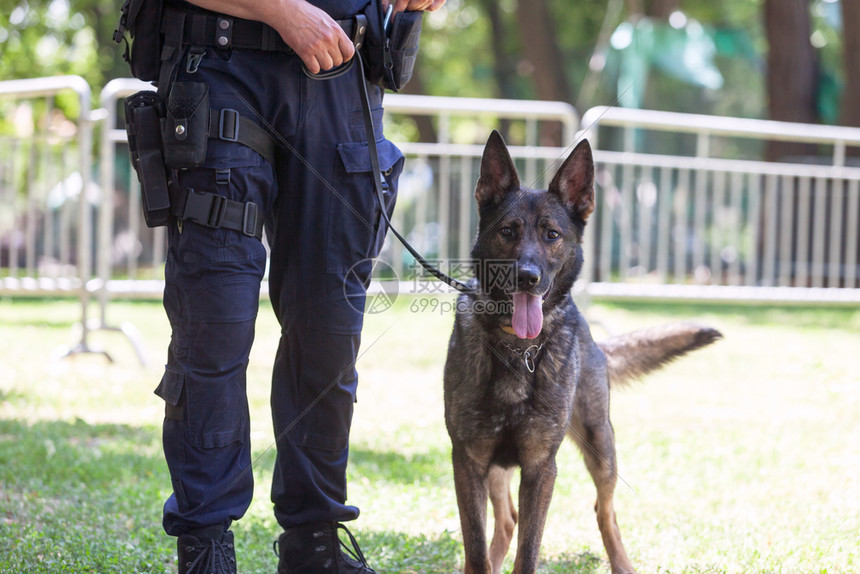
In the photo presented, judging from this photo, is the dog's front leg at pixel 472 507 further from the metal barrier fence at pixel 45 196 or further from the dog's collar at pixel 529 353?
the metal barrier fence at pixel 45 196

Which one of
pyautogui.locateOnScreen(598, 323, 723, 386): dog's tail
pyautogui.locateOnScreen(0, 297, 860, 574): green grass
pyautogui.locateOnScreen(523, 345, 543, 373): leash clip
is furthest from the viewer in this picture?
pyautogui.locateOnScreen(598, 323, 723, 386): dog's tail

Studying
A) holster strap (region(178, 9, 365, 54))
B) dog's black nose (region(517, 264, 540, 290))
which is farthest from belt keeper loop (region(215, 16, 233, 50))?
dog's black nose (region(517, 264, 540, 290))

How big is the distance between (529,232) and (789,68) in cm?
1082

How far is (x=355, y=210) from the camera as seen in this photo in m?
2.49

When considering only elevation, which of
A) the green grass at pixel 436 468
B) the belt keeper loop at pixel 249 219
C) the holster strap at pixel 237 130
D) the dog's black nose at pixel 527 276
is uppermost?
the holster strap at pixel 237 130

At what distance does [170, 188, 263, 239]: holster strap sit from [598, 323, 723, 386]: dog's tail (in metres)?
1.80

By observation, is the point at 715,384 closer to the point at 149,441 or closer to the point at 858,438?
the point at 858,438

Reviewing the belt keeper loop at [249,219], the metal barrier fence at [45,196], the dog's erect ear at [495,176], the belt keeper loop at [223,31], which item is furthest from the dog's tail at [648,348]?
the metal barrier fence at [45,196]

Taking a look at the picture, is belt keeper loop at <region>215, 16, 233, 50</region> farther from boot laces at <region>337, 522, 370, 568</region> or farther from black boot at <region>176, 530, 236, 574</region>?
boot laces at <region>337, 522, 370, 568</region>

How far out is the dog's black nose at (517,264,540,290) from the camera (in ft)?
9.09

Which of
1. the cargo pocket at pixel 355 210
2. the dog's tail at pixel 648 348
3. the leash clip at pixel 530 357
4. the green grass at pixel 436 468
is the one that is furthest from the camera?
the dog's tail at pixel 648 348

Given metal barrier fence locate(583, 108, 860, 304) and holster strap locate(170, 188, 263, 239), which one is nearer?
holster strap locate(170, 188, 263, 239)

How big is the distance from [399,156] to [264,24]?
2.00 feet

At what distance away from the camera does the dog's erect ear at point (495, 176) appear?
306 centimetres
